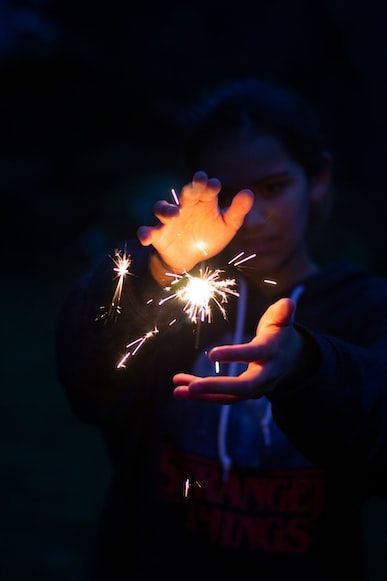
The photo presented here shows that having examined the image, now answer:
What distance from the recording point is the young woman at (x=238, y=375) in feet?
3.95

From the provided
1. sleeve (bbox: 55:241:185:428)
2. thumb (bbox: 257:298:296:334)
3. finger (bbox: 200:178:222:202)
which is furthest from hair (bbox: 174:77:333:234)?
thumb (bbox: 257:298:296:334)

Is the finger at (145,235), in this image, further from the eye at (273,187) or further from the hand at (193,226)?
the eye at (273,187)

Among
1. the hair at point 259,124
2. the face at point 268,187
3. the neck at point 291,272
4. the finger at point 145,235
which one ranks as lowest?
the finger at point 145,235

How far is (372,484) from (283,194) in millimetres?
923

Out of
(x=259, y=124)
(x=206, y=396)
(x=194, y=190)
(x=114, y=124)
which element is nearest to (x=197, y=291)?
(x=194, y=190)

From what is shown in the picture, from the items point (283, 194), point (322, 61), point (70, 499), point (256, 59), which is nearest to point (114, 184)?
point (256, 59)

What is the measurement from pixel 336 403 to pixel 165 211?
0.53m

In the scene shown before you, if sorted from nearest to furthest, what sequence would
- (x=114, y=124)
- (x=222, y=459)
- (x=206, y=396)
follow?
1. (x=206, y=396)
2. (x=222, y=459)
3. (x=114, y=124)

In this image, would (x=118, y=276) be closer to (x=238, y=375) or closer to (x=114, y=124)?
(x=238, y=375)

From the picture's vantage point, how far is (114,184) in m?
8.67

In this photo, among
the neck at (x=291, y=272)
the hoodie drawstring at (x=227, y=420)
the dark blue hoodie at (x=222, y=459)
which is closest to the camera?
the dark blue hoodie at (x=222, y=459)

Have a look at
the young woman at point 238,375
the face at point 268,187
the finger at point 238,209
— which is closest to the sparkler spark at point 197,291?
the young woman at point 238,375

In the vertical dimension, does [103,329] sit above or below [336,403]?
above

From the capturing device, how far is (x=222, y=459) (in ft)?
6.05
